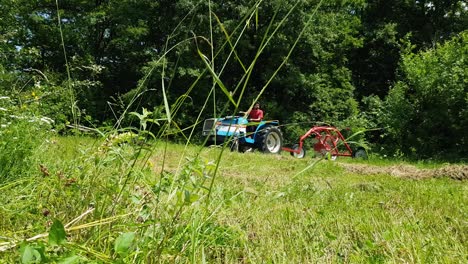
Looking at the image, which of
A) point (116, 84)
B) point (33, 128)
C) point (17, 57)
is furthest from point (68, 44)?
point (33, 128)

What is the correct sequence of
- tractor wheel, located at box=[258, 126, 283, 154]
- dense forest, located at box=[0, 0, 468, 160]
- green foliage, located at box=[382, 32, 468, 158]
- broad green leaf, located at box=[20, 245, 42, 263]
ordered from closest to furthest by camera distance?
broad green leaf, located at box=[20, 245, 42, 263] → tractor wheel, located at box=[258, 126, 283, 154] → green foliage, located at box=[382, 32, 468, 158] → dense forest, located at box=[0, 0, 468, 160]

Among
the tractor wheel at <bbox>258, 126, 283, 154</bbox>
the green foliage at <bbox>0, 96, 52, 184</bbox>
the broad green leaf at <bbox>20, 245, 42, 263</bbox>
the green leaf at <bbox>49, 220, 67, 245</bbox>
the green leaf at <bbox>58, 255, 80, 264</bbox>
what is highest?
the green leaf at <bbox>49, 220, 67, 245</bbox>

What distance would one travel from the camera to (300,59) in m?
19.4

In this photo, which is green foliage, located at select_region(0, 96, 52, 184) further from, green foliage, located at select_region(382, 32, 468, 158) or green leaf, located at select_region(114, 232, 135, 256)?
green foliage, located at select_region(382, 32, 468, 158)

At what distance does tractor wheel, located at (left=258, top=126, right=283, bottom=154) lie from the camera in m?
10.4

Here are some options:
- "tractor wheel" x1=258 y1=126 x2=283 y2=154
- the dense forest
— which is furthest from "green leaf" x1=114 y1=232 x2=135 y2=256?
the dense forest

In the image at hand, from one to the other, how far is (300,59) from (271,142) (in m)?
9.17

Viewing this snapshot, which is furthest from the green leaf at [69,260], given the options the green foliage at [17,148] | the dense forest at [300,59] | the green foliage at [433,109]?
the green foliage at [433,109]

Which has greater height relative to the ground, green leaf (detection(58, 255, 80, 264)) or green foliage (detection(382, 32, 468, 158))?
green leaf (detection(58, 255, 80, 264))

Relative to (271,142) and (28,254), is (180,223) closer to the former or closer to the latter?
(28,254)

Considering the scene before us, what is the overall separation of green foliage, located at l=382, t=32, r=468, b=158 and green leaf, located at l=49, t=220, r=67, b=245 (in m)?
13.4

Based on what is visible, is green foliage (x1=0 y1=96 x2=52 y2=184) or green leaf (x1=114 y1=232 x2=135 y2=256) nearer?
green leaf (x1=114 y1=232 x2=135 y2=256)

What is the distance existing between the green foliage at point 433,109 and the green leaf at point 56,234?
1342 centimetres

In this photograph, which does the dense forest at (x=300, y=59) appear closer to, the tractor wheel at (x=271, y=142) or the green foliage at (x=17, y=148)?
the tractor wheel at (x=271, y=142)
